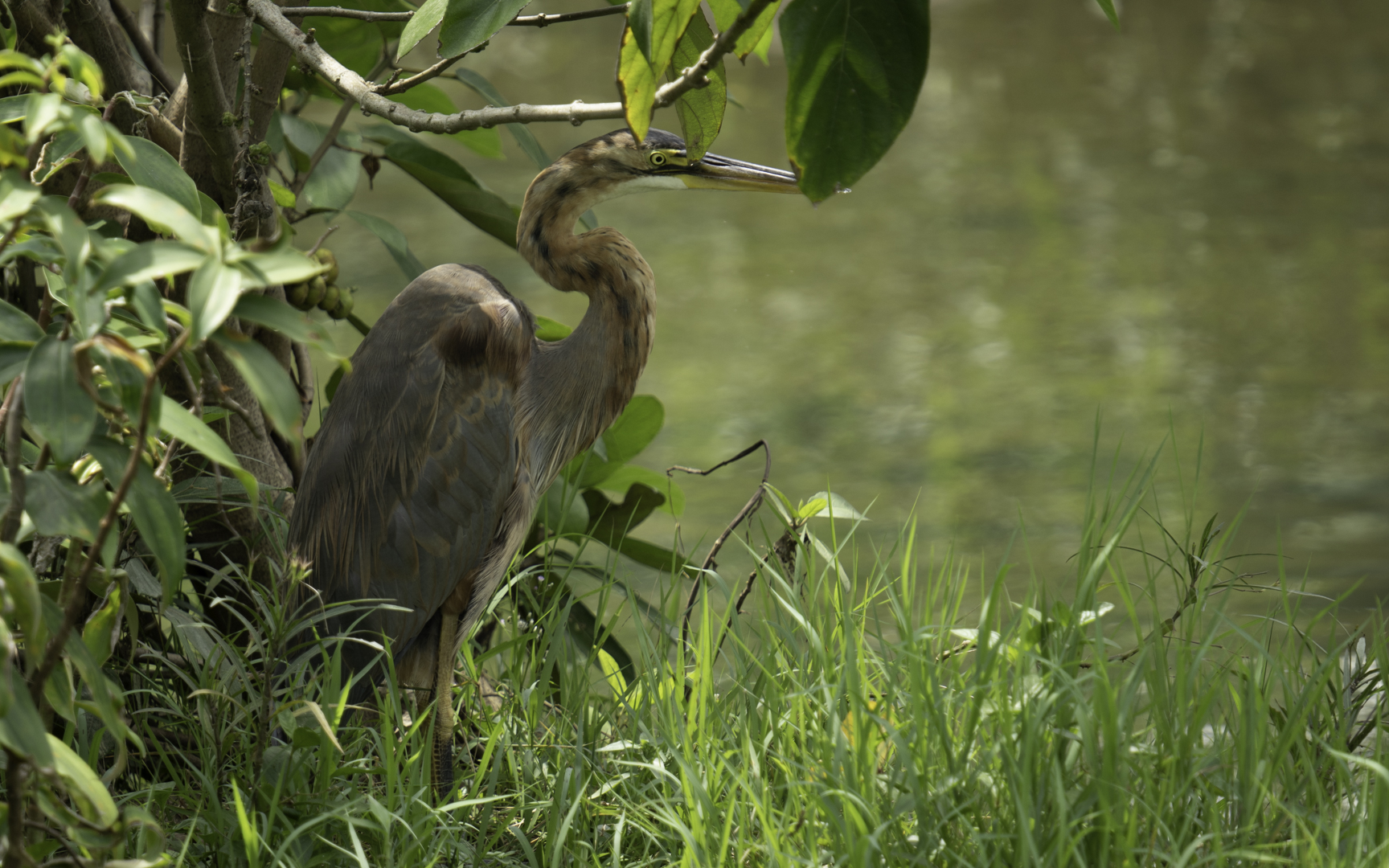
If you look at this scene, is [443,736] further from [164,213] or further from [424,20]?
[164,213]

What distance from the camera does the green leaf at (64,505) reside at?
765mm

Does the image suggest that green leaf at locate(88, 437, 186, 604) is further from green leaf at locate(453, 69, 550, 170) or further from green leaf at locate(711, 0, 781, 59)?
green leaf at locate(453, 69, 550, 170)

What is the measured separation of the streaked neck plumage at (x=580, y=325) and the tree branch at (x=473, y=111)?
0.53 meters

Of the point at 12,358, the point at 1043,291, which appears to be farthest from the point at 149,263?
the point at 1043,291

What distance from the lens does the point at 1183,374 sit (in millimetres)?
3314

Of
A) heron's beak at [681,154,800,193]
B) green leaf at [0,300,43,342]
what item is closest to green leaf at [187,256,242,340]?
green leaf at [0,300,43,342]

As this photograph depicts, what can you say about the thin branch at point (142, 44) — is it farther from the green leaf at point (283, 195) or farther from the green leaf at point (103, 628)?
the green leaf at point (103, 628)

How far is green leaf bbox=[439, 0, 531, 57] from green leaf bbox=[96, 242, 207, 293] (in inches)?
15.4

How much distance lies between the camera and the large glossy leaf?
3.01 ft

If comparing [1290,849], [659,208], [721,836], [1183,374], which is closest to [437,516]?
[721,836]

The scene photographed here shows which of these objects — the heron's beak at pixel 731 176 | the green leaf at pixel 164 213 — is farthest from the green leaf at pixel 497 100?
the green leaf at pixel 164 213

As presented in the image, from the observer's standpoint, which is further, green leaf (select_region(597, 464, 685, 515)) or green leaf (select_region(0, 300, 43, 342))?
green leaf (select_region(597, 464, 685, 515))

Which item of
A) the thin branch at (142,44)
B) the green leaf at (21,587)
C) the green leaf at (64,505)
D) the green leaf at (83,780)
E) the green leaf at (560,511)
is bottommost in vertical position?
the green leaf at (560,511)

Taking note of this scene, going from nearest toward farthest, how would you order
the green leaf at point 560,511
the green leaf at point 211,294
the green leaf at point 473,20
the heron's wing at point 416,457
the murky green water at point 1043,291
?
the green leaf at point 211,294
the green leaf at point 473,20
the heron's wing at point 416,457
the green leaf at point 560,511
the murky green water at point 1043,291
